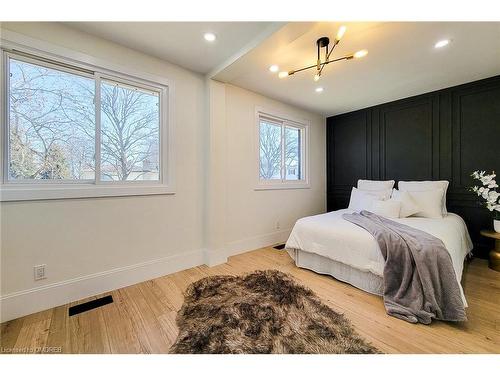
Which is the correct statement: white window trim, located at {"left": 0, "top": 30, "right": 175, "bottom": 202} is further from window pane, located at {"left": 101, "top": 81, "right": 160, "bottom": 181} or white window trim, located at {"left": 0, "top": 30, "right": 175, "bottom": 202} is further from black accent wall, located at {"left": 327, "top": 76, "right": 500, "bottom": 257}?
black accent wall, located at {"left": 327, "top": 76, "right": 500, "bottom": 257}

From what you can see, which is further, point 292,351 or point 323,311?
point 323,311

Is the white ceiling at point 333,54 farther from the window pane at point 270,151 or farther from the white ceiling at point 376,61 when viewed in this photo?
the window pane at point 270,151

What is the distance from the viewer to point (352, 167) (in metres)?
4.24

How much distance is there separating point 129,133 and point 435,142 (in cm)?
432

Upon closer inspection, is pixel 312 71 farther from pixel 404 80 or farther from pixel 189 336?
pixel 189 336

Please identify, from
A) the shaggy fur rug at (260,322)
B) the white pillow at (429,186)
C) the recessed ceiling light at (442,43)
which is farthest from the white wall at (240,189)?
the recessed ceiling light at (442,43)

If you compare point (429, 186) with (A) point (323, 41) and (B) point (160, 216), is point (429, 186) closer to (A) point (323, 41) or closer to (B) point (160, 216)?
(A) point (323, 41)

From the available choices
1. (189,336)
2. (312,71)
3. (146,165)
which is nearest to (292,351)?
(189,336)

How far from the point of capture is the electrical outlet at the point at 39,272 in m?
1.75

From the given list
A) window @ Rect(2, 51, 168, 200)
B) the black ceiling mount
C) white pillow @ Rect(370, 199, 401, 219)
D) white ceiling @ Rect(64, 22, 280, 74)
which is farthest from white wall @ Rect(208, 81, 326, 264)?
white pillow @ Rect(370, 199, 401, 219)

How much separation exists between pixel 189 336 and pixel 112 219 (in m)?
1.37

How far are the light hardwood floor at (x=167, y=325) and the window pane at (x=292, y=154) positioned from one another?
86.8 inches

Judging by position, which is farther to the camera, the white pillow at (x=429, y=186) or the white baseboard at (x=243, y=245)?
the white pillow at (x=429, y=186)
